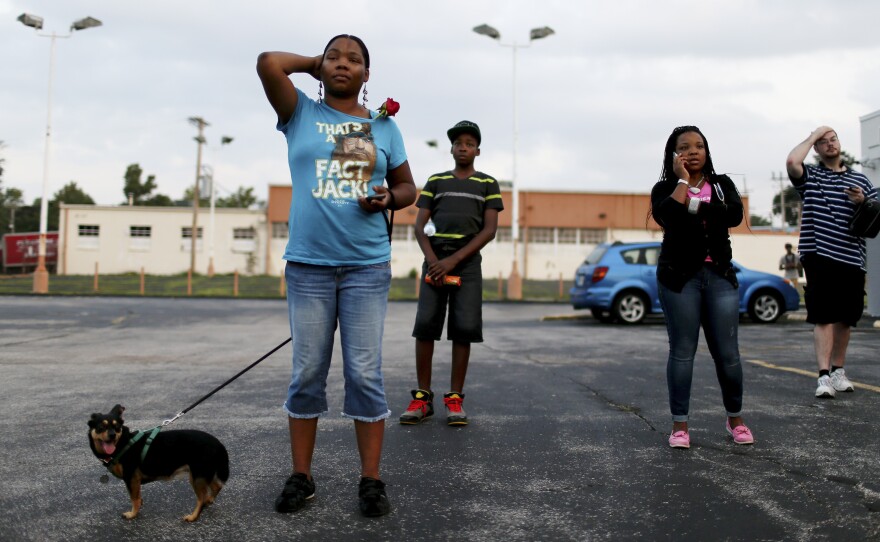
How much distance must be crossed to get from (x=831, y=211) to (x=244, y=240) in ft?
146

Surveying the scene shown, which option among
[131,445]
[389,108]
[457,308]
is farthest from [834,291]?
[131,445]

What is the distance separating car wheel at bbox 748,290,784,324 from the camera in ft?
45.4

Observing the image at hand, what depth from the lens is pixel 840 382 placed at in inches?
223

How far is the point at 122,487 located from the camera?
326 centimetres

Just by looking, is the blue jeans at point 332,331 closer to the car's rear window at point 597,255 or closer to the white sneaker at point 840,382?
the white sneaker at point 840,382

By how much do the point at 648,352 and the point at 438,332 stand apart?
186 inches

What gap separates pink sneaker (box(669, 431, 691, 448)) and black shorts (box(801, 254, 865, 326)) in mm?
2139

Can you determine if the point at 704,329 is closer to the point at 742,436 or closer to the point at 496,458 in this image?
the point at 742,436

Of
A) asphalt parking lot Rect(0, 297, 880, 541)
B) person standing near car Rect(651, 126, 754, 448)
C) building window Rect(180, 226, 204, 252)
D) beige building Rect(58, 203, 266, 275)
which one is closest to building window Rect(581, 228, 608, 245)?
beige building Rect(58, 203, 266, 275)

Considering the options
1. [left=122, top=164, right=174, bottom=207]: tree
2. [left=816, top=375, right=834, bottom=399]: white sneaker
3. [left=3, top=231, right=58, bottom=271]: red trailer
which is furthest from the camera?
[left=122, top=164, right=174, bottom=207]: tree

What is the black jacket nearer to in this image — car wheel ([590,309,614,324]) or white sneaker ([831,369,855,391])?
white sneaker ([831,369,855,391])

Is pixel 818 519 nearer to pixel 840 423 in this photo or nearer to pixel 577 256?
pixel 840 423

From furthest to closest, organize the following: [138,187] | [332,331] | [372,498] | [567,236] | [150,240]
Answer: [138,187]
[150,240]
[567,236]
[332,331]
[372,498]

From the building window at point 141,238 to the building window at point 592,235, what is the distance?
27.3 m
